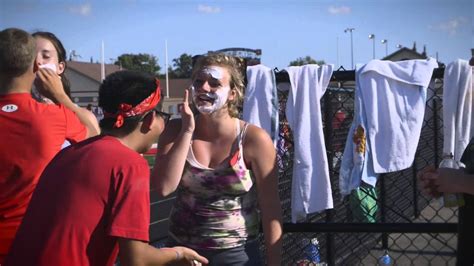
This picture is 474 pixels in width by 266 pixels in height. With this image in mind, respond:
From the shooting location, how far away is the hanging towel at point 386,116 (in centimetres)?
303

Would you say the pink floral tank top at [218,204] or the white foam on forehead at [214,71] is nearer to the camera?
the pink floral tank top at [218,204]

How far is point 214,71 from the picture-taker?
107 inches

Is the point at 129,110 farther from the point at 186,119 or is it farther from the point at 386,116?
the point at 386,116

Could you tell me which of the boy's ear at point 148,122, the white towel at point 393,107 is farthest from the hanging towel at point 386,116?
the boy's ear at point 148,122

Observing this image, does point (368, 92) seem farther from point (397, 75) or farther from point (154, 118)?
point (154, 118)

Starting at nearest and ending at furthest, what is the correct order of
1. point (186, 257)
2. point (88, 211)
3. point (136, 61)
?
point (88, 211) → point (186, 257) → point (136, 61)

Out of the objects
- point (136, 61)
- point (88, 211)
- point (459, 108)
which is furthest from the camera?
point (136, 61)

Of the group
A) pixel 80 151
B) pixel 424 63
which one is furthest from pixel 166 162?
pixel 424 63

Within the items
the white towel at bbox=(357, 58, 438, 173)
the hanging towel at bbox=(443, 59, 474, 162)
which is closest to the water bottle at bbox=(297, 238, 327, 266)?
the white towel at bbox=(357, 58, 438, 173)

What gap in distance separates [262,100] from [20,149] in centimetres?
138

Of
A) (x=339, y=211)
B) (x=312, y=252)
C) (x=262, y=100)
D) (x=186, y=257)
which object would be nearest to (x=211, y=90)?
(x=262, y=100)

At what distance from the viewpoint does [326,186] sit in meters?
3.05

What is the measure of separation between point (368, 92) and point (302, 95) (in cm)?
38

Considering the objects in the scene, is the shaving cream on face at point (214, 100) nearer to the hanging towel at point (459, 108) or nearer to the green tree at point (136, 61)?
the hanging towel at point (459, 108)
